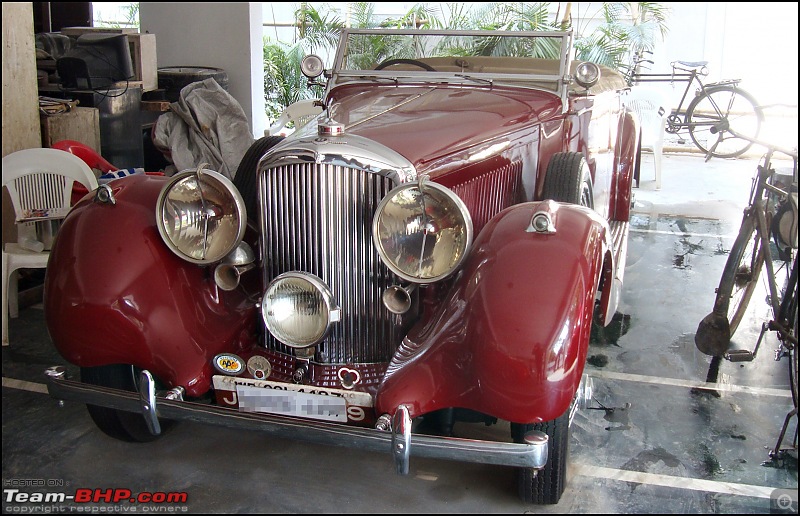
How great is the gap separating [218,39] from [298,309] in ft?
18.8

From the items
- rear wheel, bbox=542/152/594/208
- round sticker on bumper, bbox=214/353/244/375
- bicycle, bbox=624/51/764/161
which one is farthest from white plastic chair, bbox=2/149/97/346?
bicycle, bbox=624/51/764/161

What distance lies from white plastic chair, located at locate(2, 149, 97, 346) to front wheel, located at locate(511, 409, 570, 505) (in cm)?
287

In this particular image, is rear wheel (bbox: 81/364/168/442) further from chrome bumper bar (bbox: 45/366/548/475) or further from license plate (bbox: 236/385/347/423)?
license plate (bbox: 236/385/347/423)

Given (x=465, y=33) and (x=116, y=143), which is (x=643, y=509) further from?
(x=116, y=143)

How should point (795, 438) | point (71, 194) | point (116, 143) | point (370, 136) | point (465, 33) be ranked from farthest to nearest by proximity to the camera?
1. point (116, 143)
2. point (71, 194)
3. point (465, 33)
4. point (795, 438)
5. point (370, 136)

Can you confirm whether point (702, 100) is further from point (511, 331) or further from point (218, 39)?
point (511, 331)

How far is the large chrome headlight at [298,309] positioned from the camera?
2385mm

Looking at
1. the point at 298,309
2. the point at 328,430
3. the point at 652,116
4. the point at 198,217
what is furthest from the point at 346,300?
the point at 652,116

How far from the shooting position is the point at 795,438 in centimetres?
287

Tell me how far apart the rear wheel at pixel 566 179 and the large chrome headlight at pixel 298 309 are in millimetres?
1173

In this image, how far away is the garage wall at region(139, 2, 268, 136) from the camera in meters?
7.33

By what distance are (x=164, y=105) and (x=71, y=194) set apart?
7.61 ft

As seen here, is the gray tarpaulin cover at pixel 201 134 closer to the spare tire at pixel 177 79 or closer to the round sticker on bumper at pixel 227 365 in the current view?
the spare tire at pixel 177 79

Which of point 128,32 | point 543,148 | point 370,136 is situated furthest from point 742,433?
point 128,32
